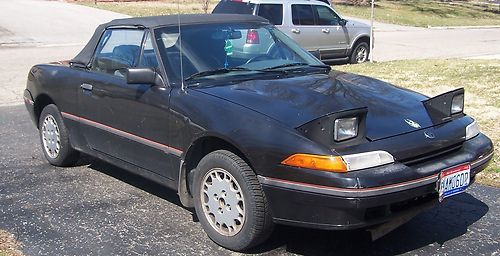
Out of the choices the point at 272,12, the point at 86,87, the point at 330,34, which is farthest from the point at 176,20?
the point at 330,34

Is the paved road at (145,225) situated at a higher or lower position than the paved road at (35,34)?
higher

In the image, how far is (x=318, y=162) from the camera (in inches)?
136

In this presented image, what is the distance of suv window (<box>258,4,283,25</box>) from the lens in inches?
527

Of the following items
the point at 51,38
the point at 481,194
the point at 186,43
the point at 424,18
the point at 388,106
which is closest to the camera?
the point at 388,106

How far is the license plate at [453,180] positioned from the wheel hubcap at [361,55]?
39.6 feet

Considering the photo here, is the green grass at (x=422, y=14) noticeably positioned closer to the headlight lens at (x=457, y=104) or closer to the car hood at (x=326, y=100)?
the headlight lens at (x=457, y=104)

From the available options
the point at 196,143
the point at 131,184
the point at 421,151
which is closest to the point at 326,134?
the point at 421,151

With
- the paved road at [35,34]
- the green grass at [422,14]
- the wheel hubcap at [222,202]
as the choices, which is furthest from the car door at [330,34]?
the green grass at [422,14]

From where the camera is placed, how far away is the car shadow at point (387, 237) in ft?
13.3

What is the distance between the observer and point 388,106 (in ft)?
13.4

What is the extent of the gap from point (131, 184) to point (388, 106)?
101 inches

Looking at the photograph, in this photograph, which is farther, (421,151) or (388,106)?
(388,106)

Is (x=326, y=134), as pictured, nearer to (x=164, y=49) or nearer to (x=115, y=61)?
(x=164, y=49)

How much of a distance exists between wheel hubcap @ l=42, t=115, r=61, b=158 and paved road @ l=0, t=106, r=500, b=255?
9.9 inches
